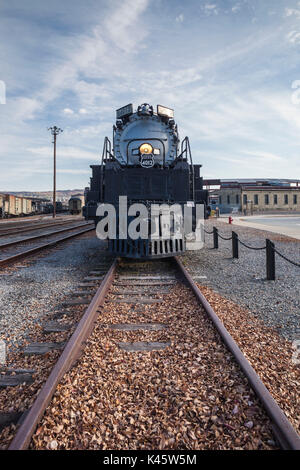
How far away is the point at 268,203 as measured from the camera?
4922cm

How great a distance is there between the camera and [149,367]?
101 inches

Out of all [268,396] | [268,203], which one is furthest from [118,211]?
[268,203]

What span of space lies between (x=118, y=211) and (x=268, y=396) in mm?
4736

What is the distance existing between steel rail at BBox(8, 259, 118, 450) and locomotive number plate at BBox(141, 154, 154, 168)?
411cm

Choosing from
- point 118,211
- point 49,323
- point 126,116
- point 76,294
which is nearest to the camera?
point 49,323

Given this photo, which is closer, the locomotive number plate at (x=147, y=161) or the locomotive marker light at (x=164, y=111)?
the locomotive number plate at (x=147, y=161)

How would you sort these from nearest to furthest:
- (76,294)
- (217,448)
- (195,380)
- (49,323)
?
(217,448), (195,380), (49,323), (76,294)

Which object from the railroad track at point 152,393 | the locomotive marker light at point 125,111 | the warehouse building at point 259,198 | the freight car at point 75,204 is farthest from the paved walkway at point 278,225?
the freight car at point 75,204

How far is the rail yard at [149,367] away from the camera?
1806 millimetres

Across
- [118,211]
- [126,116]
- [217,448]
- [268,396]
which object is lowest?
[217,448]

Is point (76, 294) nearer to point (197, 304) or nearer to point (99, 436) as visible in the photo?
point (197, 304)

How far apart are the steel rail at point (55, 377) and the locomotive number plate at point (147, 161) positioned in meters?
4.11

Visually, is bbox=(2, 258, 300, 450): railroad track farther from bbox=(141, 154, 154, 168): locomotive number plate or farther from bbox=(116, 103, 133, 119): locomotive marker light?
bbox=(116, 103, 133, 119): locomotive marker light

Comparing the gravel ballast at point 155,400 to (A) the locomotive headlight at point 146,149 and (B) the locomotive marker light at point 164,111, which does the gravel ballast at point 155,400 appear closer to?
(A) the locomotive headlight at point 146,149
